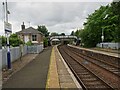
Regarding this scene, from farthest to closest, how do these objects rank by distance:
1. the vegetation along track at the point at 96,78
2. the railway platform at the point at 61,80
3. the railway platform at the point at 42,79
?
1. the vegetation along track at the point at 96,78
2. the railway platform at the point at 61,80
3. the railway platform at the point at 42,79

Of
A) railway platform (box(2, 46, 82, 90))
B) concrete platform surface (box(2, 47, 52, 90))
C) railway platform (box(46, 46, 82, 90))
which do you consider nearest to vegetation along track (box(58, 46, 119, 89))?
railway platform (box(46, 46, 82, 90))

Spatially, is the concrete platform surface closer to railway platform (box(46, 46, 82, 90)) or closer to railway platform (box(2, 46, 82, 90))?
railway platform (box(2, 46, 82, 90))

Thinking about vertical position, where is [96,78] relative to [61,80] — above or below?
below

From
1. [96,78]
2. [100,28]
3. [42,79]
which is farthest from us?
[100,28]

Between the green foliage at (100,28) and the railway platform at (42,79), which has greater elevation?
the green foliage at (100,28)

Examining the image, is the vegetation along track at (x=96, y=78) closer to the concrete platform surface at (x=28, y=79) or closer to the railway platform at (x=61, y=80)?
the railway platform at (x=61, y=80)

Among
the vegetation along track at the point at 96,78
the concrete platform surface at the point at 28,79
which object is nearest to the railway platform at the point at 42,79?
the concrete platform surface at the point at 28,79

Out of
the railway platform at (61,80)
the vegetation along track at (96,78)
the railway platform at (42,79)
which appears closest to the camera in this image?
the railway platform at (42,79)

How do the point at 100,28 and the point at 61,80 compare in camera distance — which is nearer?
the point at 61,80

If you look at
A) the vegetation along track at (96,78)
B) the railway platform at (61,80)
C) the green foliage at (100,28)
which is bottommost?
the vegetation along track at (96,78)

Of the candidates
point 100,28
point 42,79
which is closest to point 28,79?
point 42,79

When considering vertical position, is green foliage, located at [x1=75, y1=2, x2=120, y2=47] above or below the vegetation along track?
above

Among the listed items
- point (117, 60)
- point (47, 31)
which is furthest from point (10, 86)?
point (47, 31)

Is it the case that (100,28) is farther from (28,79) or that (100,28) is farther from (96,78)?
(28,79)
